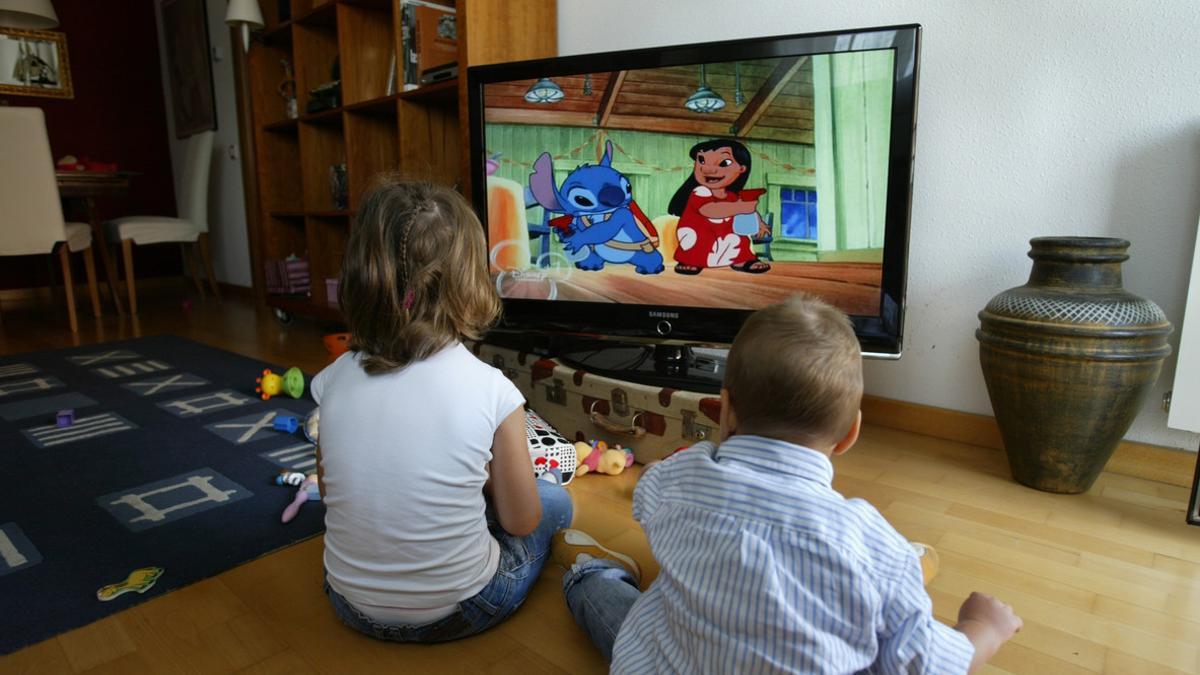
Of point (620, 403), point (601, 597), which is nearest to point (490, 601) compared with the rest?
point (601, 597)

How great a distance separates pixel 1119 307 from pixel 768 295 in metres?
0.68

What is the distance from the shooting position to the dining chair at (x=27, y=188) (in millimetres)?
3252

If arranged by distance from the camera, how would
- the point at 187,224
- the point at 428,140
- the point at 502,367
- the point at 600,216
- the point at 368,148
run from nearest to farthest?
1. the point at 600,216
2. the point at 502,367
3. the point at 428,140
4. the point at 368,148
5. the point at 187,224

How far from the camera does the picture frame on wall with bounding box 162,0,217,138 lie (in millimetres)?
4582

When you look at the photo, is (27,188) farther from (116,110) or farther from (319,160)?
(116,110)

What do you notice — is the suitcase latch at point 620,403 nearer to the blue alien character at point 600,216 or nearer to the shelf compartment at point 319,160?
the blue alien character at point 600,216

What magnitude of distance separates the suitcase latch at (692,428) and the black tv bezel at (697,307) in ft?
0.76

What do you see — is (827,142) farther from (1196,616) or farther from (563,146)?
(1196,616)

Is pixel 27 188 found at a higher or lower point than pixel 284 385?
higher

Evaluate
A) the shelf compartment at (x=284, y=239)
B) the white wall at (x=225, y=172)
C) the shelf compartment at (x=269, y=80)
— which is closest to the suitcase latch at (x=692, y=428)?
the shelf compartment at (x=284, y=239)

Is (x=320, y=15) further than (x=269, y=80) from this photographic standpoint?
No

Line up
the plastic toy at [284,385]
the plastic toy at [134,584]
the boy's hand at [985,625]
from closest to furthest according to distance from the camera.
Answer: the boy's hand at [985,625]
the plastic toy at [134,584]
the plastic toy at [284,385]

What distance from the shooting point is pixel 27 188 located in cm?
330

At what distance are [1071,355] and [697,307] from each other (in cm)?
77
